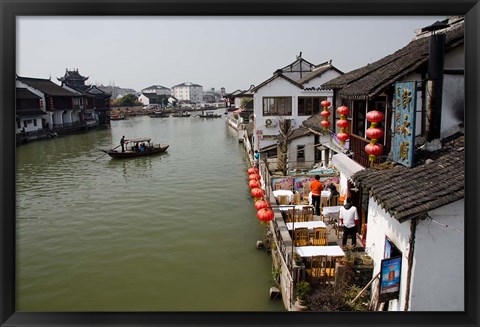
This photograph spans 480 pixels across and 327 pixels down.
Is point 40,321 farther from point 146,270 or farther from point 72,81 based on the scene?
point 72,81

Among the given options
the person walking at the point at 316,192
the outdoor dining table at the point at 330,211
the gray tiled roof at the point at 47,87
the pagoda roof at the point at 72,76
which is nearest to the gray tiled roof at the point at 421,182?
the outdoor dining table at the point at 330,211

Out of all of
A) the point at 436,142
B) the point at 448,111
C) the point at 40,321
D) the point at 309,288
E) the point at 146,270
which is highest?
the point at 448,111

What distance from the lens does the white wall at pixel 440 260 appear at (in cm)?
566

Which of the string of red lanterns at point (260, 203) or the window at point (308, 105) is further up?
the window at point (308, 105)

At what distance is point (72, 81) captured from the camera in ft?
227

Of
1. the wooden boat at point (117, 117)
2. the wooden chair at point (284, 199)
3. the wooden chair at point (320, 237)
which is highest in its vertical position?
the wooden boat at point (117, 117)

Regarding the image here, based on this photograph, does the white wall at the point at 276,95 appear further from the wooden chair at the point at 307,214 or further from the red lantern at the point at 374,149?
the red lantern at the point at 374,149

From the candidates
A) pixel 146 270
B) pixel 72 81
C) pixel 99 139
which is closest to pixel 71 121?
pixel 99 139

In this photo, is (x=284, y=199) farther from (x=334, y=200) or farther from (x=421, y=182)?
(x=421, y=182)

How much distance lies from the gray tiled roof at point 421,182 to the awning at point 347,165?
1.78 meters

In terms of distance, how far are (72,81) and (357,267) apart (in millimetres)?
71365

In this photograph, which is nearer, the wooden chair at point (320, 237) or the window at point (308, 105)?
the wooden chair at point (320, 237)

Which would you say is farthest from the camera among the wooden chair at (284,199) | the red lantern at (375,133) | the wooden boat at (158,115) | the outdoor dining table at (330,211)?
the wooden boat at (158,115)
